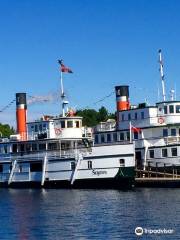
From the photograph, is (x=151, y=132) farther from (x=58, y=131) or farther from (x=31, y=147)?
(x=31, y=147)

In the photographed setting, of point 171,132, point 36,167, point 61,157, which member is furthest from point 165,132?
point 36,167

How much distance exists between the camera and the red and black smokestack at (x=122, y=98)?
82.6 meters

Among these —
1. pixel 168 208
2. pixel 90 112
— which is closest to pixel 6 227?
pixel 168 208

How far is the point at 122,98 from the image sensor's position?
8306 cm

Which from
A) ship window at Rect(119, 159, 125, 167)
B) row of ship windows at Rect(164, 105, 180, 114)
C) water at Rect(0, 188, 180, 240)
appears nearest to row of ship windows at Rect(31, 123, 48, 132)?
water at Rect(0, 188, 180, 240)

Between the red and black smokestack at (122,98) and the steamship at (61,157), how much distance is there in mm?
5084

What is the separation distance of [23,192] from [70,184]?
5.23 metres

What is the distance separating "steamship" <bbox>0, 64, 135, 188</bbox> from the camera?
6944 cm

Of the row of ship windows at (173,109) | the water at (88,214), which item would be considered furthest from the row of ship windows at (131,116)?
the water at (88,214)

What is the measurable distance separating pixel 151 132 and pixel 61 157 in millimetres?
10640

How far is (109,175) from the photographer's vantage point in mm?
69812

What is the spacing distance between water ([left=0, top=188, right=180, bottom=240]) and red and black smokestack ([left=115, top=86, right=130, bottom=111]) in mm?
17149

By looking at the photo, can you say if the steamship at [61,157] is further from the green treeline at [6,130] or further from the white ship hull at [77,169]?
the green treeline at [6,130]

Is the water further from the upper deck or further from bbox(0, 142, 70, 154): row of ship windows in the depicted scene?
the upper deck
